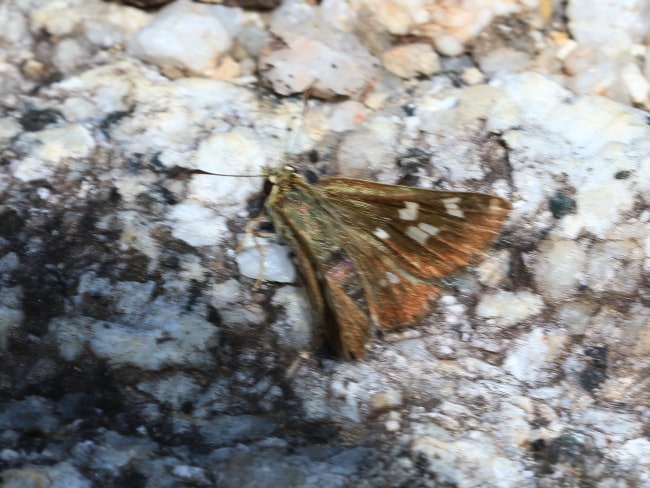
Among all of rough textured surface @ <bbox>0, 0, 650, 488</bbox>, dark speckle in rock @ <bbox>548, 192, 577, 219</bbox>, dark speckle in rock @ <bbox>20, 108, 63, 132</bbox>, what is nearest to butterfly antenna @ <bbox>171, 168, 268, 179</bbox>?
rough textured surface @ <bbox>0, 0, 650, 488</bbox>

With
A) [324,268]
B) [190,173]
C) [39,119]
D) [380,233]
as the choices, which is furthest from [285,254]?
[39,119]

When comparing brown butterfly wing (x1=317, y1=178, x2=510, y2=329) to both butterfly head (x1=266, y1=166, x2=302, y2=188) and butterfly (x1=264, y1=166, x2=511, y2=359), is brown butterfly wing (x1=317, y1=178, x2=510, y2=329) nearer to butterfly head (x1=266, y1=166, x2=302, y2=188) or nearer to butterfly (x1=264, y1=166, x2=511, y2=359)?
butterfly (x1=264, y1=166, x2=511, y2=359)

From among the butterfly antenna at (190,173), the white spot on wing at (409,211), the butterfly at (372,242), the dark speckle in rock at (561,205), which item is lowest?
the butterfly antenna at (190,173)

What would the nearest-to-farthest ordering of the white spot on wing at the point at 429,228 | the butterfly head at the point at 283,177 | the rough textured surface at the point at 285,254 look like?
1. the rough textured surface at the point at 285,254
2. the white spot on wing at the point at 429,228
3. the butterfly head at the point at 283,177

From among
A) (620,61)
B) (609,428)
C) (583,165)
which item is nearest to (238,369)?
(609,428)

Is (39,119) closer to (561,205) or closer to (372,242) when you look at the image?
(372,242)

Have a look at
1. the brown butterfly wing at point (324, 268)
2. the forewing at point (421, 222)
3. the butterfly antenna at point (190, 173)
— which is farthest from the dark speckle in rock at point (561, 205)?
the butterfly antenna at point (190, 173)

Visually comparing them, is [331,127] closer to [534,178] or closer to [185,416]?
[534,178]

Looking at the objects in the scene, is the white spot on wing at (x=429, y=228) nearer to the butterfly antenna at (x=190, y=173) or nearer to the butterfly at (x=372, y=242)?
the butterfly at (x=372, y=242)
